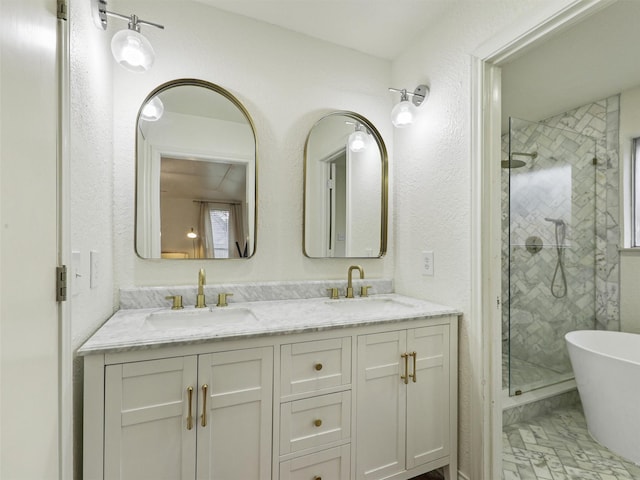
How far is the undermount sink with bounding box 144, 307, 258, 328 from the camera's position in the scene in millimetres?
1403

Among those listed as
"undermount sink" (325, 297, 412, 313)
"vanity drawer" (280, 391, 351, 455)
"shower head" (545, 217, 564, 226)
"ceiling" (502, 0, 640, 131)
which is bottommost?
"vanity drawer" (280, 391, 351, 455)

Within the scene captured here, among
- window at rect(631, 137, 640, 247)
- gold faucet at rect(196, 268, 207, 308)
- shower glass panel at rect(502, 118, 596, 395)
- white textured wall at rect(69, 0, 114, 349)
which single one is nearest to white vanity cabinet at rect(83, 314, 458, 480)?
white textured wall at rect(69, 0, 114, 349)

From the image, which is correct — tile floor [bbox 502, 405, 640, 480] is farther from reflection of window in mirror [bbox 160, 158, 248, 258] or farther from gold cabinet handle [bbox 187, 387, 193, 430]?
reflection of window in mirror [bbox 160, 158, 248, 258]

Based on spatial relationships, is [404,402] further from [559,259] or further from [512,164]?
[559,259]

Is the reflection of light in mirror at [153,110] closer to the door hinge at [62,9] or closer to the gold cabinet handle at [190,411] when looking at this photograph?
the door hinge at [62,9]

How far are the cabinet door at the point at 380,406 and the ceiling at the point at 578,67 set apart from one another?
175 centimetres

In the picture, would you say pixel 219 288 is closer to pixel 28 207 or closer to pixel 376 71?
pixel 28 207

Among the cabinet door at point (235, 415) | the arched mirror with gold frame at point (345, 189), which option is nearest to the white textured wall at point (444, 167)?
the arched mirror with gold frame at point (345, 189)

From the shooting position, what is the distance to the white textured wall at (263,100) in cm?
152

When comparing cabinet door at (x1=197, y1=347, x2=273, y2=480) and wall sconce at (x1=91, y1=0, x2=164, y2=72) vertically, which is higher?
wall sconce at (x1=91, y1=0, x2=164, y2=72)

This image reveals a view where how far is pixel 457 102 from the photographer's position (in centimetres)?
157

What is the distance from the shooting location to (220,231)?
166 cm

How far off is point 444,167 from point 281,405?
139 centimetres

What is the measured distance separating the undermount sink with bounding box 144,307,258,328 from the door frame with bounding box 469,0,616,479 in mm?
1051
